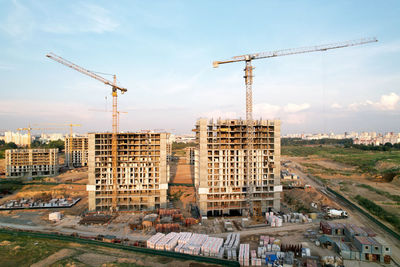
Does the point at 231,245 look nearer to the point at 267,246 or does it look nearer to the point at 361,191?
the point at 267,246

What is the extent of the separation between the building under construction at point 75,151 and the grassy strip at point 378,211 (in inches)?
3987

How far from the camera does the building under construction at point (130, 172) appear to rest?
46.7 meters

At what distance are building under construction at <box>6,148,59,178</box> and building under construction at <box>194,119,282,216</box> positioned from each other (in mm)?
66429

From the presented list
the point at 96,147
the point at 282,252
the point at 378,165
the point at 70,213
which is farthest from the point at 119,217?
the point at 378,165

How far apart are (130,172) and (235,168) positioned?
830 inches

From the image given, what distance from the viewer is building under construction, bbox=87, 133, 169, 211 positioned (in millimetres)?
46719

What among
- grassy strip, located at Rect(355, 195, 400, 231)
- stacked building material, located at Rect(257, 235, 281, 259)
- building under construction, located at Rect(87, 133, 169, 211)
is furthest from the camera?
building under construction, located at Rect(87, 133, 169, 211)

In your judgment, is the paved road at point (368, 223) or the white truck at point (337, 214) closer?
the paved road at point (368, 223)

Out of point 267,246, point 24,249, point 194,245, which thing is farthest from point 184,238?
point 24,249

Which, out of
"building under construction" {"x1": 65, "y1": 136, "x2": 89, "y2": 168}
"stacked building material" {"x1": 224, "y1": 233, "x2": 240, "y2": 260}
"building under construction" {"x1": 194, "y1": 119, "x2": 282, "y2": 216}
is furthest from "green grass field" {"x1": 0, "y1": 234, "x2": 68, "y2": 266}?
"building under construction" {"x1": 65, "y1": 136, "x2": 89, "y2": 168}

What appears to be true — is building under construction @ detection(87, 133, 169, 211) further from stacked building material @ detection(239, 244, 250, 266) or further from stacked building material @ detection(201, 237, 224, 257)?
stacked building material @ detection(239, 244, 250, 266)

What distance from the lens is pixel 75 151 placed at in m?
104

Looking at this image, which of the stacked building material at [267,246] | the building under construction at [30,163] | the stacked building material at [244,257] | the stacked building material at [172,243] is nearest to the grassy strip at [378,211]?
the stacked building material at [267,246]

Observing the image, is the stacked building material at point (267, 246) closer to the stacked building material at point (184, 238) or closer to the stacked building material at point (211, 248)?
the stacked building material at point (211, 248)
